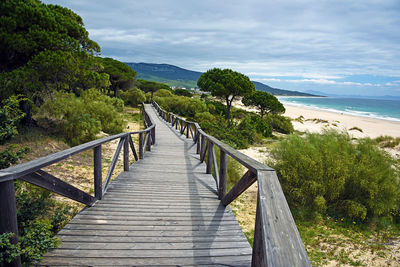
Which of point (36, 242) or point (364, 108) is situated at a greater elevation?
point (364, 108)

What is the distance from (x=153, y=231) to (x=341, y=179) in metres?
4.90

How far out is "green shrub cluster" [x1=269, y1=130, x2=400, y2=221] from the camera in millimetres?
5441

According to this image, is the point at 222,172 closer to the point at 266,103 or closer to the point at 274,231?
the point at 274,231

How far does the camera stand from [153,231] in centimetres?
270

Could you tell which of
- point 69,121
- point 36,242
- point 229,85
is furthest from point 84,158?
point 229,85

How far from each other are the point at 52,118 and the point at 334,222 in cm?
1102

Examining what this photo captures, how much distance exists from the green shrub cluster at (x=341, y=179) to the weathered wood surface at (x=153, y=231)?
9.05 ft

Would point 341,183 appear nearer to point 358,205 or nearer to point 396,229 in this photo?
point 358,205

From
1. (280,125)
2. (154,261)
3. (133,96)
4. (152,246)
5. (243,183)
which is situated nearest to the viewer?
(154,261)

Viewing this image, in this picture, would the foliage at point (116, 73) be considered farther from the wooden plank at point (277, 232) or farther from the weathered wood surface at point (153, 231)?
the wooden plank at point (277, 232)

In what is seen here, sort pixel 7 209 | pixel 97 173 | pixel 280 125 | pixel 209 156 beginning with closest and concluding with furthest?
pixel 7 209 → pixel 97 173 → pixel 209 156 → pixel 280 125

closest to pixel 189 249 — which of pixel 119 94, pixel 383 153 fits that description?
pixel 383 153

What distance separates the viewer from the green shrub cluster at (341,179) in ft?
17.9

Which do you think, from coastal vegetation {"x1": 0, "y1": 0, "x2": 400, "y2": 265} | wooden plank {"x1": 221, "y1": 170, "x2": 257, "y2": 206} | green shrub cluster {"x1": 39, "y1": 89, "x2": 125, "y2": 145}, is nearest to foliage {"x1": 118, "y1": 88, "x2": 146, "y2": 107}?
coastal vegetation {"x1": 0, "y1": 0, "x2": 400, "y2": 265}
